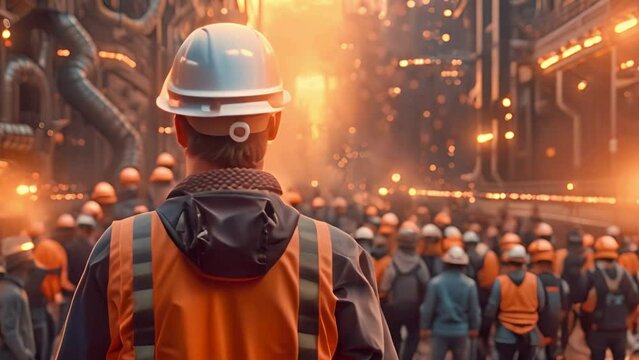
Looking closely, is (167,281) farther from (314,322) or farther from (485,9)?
(485,9)

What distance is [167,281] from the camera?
7.22 ft

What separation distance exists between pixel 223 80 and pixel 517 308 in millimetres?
7927

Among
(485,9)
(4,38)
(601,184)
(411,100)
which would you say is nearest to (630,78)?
(601,184)

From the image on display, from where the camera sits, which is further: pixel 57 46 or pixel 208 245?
pixel 57 46

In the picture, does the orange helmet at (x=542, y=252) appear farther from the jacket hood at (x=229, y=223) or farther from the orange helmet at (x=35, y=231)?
the jacket hood at (x=229, y=223)

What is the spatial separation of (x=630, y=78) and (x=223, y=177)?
2569 centimetres

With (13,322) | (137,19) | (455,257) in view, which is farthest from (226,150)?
(137,19)

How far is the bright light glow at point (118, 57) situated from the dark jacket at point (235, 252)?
114ft

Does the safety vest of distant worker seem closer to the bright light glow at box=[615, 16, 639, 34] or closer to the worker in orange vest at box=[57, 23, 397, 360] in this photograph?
the worker in orange vest at box=[57, 23, 397, 360]

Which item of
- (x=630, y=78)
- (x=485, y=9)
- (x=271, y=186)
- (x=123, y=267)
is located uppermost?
(x=485, y=9)

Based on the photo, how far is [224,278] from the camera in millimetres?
2172

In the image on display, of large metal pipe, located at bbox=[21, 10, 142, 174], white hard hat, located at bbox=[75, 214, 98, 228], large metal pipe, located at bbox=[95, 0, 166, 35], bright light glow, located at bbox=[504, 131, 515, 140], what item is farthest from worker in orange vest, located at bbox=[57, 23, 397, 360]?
bright light glow, located at bbox=[504, 131, 515, 140]

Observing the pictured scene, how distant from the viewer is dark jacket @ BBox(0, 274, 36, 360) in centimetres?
763

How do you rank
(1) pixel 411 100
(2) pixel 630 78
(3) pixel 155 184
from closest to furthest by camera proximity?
(3) pixel 155 184, (2) pixel 630 78, (1) pixel 411 100
